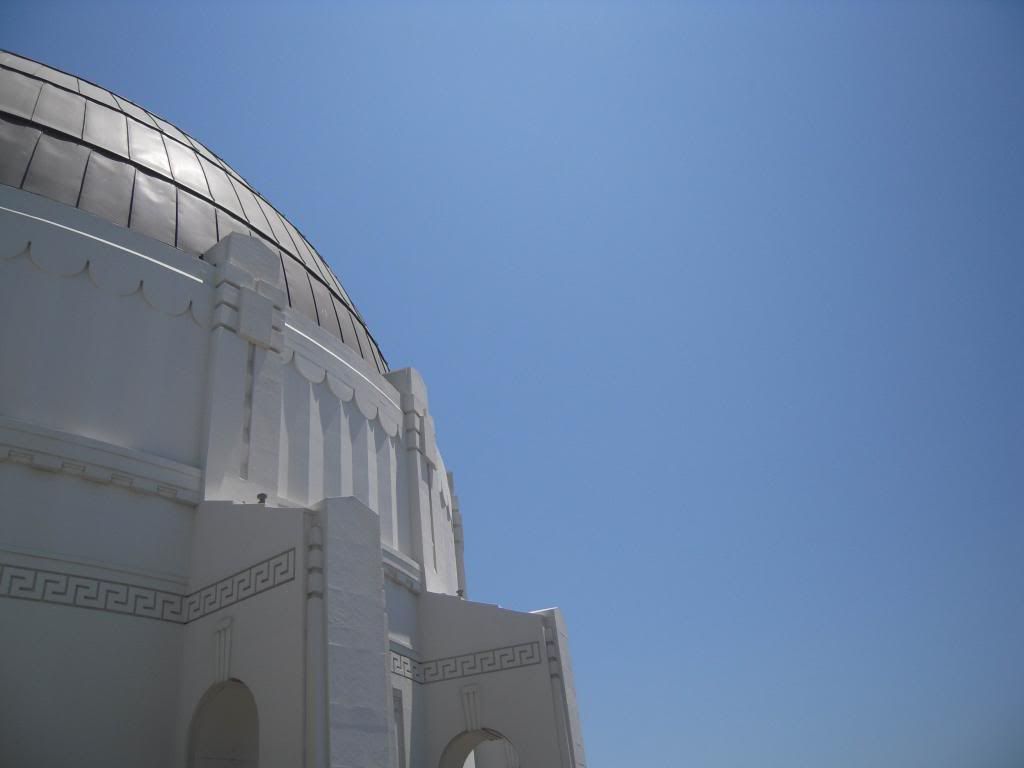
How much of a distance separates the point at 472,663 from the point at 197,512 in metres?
4.21

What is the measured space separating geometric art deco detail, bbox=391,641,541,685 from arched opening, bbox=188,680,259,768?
2546mm

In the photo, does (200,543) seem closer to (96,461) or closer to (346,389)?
(96,461)

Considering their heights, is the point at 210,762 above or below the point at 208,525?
below

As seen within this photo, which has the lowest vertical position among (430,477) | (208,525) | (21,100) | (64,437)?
(208,525)

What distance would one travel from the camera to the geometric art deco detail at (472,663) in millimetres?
9945

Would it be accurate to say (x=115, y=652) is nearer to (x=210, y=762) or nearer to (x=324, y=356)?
(x=210, y=762)

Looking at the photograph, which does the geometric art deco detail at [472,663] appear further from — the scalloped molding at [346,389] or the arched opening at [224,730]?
the scalloped molding at [346,389]

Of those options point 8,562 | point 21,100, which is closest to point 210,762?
→ point 8,562

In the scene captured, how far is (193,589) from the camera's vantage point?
754 cm

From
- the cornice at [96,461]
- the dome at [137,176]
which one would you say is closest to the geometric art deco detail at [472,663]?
the cornice at [96,461]

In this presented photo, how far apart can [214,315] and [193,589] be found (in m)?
3.44

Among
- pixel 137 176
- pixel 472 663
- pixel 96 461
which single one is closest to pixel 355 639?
pixel 96 461

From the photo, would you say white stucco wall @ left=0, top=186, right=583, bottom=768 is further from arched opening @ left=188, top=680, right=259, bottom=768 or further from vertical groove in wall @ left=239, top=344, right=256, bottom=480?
arched opening @ left=188, top=680, right=259, bottom=768

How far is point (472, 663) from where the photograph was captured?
1011 centimetres
